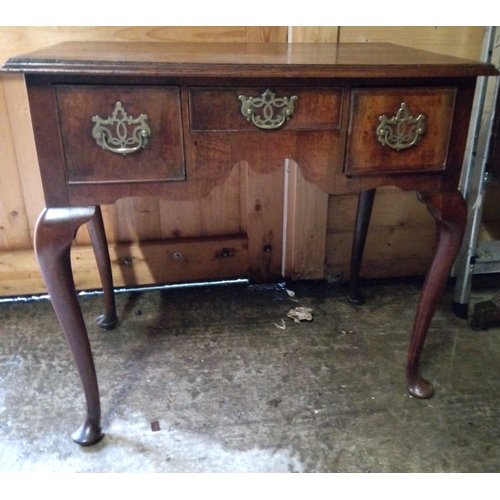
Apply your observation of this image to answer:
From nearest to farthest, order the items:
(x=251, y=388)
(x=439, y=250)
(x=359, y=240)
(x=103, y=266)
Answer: (x=439, y=250)
(x=251, y=388)
(x=103, y=266)
(x=359, y=240)

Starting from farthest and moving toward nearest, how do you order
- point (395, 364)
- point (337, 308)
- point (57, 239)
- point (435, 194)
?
1. point (337, 308)
2. point (395, 364)
3. point (435, 194)
4. point (57, 239)

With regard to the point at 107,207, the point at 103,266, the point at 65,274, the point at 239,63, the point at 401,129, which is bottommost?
the point at 103,266

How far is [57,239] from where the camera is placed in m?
0.95

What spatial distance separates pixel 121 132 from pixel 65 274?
304 mm

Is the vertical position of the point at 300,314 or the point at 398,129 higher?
the point at 398,129

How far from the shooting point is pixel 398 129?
0.98m

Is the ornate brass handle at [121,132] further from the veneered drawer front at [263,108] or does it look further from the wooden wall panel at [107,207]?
the wooden wall panel at [107,207]

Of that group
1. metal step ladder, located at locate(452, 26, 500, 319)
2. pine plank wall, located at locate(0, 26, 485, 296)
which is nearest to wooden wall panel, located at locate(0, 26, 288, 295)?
pine plank wall, located at locate(0, 26, 485, 296)

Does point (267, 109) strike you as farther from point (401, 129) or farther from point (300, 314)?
point (300, 314)

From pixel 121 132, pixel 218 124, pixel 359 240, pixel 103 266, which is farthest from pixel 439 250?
pixel 103 266

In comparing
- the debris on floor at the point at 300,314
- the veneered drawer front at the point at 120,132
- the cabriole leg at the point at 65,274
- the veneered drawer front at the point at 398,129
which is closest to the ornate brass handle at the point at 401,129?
the veneered drawer front at the point at 398,129
